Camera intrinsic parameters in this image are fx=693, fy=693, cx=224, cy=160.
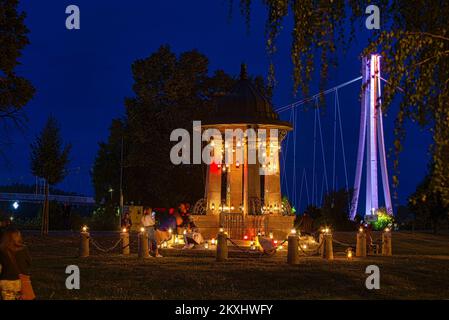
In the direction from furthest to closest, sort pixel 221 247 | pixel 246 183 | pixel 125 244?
pixel 246 183, pixel 125 244, pixel 221 247

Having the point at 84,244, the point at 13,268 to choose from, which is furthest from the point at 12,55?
the point at 13,268

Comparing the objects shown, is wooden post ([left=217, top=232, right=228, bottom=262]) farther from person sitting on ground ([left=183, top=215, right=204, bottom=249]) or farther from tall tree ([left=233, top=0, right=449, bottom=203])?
tall tree ([left=233, top=0, right=449, bottom=203])

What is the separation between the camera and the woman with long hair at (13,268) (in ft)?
32.4

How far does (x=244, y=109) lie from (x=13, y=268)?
20.0 metres

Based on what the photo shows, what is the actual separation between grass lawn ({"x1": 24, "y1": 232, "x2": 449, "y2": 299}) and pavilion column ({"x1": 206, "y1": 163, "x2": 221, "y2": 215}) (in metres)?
4.86

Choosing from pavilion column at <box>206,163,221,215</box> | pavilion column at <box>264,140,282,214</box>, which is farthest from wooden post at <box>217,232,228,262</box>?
pavilion column at <box>206,163,221,215</box>

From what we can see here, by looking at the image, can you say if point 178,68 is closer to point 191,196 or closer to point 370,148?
point 191,196

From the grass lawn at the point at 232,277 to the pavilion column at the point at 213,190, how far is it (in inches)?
191

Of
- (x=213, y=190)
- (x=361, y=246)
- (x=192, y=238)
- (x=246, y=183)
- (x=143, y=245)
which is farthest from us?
(x=213, y=190)

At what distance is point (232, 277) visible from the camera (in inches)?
669

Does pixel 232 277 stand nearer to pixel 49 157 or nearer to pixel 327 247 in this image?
pixel 327 247

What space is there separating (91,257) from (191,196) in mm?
25826

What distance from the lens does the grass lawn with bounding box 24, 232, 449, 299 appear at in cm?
1404
